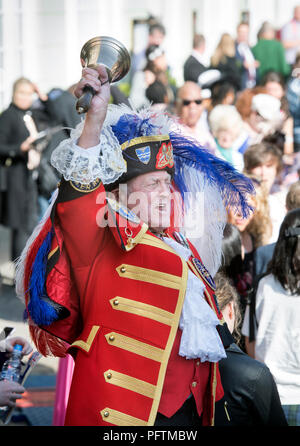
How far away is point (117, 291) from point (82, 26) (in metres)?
10.3

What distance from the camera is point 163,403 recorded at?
2.14 meters

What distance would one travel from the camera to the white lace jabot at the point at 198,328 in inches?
85.3

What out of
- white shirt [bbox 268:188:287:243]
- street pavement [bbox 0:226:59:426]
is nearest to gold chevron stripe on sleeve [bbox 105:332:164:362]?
street pavement [bbox 0:226:59:426]

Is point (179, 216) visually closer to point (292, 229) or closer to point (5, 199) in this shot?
point (292, 229)

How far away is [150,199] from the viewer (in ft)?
7.52

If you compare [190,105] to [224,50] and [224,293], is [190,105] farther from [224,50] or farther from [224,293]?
[224,293]

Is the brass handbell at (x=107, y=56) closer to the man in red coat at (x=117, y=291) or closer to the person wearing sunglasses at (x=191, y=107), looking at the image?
the man in red coat at (x=117, y=291)

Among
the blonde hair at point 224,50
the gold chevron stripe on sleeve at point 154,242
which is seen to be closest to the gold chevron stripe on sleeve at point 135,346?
the gold chevron stripe on sleeve at point 154,242

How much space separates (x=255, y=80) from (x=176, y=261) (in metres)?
7.62

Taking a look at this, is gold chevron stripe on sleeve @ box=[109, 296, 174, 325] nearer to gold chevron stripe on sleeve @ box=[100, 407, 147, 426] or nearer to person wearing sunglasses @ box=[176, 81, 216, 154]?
gold chevron stripe on sleeve @ box=[100, 407, 147, 426]

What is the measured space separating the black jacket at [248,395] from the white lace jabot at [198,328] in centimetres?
31

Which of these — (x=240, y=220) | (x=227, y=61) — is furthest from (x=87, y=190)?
(x=227, y=61)

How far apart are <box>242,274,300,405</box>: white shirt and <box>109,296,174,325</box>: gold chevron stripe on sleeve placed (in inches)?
40.4
